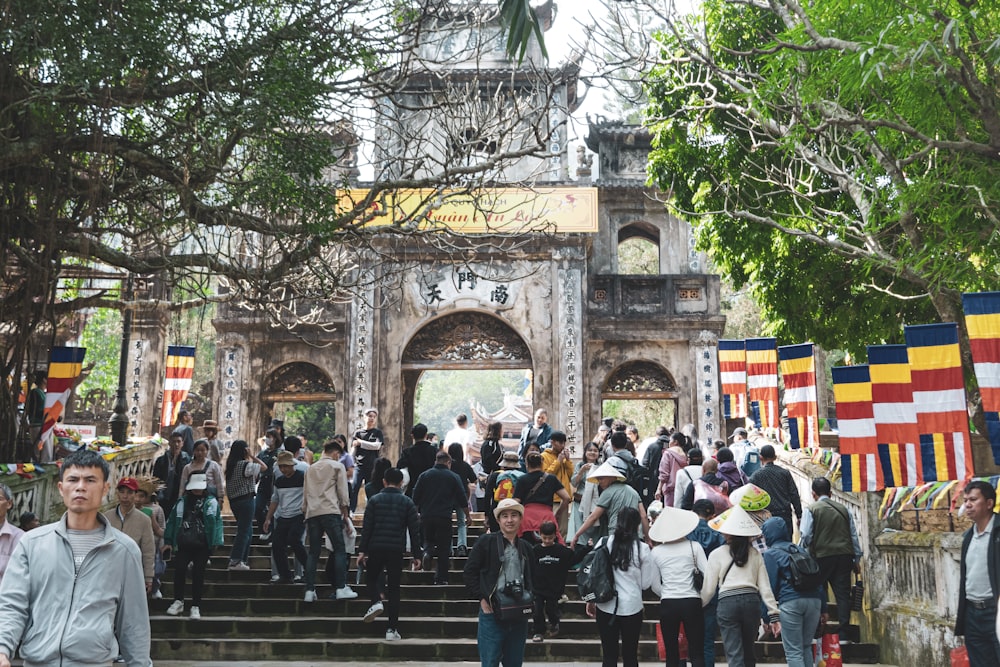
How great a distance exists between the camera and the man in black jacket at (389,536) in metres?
9.66

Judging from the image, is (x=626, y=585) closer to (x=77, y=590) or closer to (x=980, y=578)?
(x=980, y=578)

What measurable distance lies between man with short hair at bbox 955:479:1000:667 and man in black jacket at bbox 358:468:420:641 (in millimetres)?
4980

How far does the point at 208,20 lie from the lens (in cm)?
925

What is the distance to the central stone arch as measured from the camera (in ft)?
68.5

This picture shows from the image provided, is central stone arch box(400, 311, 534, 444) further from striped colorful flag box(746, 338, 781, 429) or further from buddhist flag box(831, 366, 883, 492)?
buddhist flag box(831, 366, 883, 492)

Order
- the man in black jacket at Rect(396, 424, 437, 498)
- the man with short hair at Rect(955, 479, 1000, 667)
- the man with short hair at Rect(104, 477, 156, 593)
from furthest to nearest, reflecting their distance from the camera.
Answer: the man in black jacket at Rect(396, 424, 437, 498) < the man with short hair at Rect(104, 477, 156, 593) < the man with short hair at Rect(955, 479, 1000, 667)

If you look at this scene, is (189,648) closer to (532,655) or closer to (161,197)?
(532,655)

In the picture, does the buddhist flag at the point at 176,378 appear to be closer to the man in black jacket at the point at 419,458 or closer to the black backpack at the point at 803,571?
the man in black jacket at the point at 419,458

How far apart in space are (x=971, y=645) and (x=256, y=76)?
7.45 metres

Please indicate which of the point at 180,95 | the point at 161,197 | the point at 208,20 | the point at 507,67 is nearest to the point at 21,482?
the point at 161,197

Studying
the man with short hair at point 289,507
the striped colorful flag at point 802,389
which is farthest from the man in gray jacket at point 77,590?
the striped colorful flag at point 802,389

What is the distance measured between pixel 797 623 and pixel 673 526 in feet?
3.96

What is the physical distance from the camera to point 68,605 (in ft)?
13.5

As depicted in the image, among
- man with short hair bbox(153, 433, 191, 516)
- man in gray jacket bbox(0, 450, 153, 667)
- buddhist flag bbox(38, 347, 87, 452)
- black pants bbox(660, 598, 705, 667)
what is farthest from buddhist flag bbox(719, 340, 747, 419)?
man in gray jacket bbox(0, 450, 153, 667)
